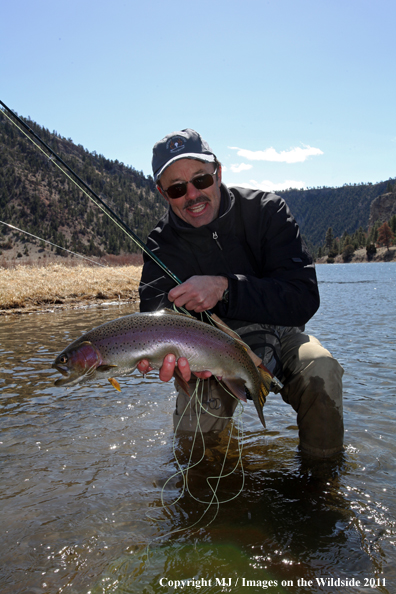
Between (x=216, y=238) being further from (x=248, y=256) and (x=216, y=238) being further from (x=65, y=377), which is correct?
(x=65, y=377)

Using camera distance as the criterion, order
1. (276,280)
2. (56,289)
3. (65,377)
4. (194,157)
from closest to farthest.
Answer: (65,377) < (276,280) < (194,157) < (56,289)

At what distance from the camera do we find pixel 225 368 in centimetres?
327

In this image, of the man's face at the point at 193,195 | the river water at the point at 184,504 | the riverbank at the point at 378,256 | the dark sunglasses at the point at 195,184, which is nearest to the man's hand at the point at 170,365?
the river water at the point at 184,504

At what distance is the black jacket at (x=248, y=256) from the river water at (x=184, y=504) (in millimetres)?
1447

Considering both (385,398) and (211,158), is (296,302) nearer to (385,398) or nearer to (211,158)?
(211,158)

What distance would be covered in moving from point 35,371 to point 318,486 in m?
5.72

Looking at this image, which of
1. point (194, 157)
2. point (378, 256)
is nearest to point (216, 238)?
point (194, 157)

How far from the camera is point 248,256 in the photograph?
4.23 m

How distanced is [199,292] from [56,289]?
1658cm

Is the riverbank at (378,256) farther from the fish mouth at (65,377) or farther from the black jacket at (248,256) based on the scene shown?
the fish mouth at (65,377)

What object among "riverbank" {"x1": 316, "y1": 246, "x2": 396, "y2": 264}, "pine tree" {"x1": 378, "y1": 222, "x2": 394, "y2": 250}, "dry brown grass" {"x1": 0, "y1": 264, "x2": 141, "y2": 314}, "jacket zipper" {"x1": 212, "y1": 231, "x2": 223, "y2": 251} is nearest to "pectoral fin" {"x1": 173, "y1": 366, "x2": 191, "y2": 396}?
"jacket zipper" {"x1": 212, "y1": 231, "x2": 223, "y2": 251}

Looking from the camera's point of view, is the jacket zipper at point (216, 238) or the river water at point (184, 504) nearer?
the river water at point (184, 504)

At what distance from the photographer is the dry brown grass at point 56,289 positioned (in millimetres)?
16625

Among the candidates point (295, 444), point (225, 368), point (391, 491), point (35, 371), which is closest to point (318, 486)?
point (391, 491)
